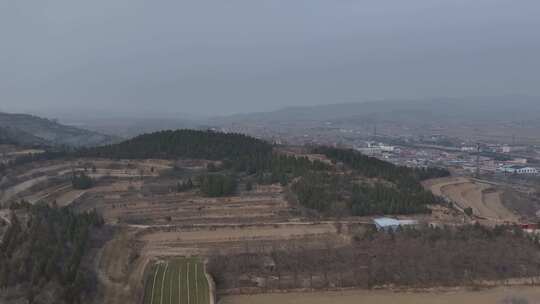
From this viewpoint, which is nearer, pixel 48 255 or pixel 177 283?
pixel 48 255

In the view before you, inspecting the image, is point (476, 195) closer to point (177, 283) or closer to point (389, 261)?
point (389, 261)

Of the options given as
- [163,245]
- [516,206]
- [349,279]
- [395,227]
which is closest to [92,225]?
[163,245]

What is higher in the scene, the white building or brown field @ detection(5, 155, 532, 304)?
brown field @ detection(5, 155, 532, 304)

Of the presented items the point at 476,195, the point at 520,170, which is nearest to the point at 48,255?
the point at 476,195

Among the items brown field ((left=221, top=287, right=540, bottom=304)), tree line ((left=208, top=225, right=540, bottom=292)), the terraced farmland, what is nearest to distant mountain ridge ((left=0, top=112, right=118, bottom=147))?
the terraced farmland

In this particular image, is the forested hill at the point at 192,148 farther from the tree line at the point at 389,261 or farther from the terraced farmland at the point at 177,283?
the terraced farmland at the point at 177,283

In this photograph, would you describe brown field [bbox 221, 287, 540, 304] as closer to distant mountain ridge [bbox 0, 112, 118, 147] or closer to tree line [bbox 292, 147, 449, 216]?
tree line [bbox 292, 147, 449, 216]
